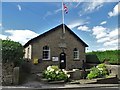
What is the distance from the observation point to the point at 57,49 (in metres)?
25.7

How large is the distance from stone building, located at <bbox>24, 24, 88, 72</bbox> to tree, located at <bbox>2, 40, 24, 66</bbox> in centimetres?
564

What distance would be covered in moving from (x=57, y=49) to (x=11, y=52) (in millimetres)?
8123

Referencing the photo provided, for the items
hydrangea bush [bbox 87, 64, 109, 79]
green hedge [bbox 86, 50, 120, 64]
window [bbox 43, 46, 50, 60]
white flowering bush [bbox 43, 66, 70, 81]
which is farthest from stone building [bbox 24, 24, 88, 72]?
hydrangea bush [bbox 87, 64, 109, 79]

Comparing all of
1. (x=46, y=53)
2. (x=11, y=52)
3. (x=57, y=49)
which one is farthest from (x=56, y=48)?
(x=11, y=52)

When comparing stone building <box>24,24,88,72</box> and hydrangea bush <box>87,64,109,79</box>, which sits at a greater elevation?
stone building <box>24,24,88,72</box>

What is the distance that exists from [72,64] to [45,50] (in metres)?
3.58

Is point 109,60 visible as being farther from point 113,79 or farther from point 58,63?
point 113,79

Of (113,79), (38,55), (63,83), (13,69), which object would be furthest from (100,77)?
(38,55)

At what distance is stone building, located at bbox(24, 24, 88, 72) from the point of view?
24953 millimetres

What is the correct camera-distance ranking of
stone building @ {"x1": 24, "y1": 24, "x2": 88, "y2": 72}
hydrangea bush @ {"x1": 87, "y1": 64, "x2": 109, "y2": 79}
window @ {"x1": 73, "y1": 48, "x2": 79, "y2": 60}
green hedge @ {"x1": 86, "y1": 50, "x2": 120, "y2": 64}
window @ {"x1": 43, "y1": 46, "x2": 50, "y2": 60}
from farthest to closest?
1. window @ {"x1": 73, "y1": 48, "x2": 79, "y2": 60}
2. window @ {"x1": 43, "y1": 46, "x2": 50, "y2": 60}
3. stone building @ {"x1": 24, "y1": 24, "x2": 88, "y2": 72}
4. green hedge @ {"x1": 86, "y1": 50, "x2": 120, "y2": 64}
5. hydrangea bush @ {"x1": 87, "y1": 64, "x2": 109, "y2": 79}

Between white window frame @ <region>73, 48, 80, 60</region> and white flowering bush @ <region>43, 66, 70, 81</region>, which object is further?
white window frame @ <region>73, 48, 80, 60</region>

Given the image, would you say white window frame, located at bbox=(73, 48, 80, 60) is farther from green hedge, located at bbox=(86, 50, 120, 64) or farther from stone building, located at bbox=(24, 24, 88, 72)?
green hedge, located at bbox=(86, 50, 120, 64)

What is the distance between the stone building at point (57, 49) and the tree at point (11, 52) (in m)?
5.64

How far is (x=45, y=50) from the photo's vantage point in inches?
998
